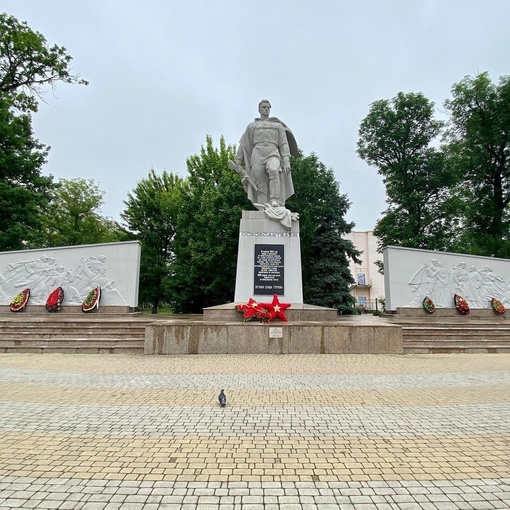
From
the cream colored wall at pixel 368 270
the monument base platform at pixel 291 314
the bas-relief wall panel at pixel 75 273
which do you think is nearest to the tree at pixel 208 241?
the bas-relief wall panel at pixel 75 273

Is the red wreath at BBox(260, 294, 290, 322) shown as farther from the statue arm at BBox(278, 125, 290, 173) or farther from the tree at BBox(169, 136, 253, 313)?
the tree at BBox(169, 136, 253, 313)

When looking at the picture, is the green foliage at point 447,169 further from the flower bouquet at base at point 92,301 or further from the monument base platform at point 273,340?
the flower bouquet at base at point 92,301

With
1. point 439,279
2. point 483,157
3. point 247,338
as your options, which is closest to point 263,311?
point 247,338

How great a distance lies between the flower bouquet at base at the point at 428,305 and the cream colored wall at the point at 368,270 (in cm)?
2546

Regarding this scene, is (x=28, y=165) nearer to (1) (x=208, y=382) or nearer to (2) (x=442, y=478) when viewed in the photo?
(1) (x=208, y=382)

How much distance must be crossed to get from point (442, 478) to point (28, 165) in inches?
969

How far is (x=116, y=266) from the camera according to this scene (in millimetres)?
15562

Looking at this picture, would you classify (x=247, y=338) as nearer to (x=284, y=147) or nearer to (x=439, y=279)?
(x=284, y=147)

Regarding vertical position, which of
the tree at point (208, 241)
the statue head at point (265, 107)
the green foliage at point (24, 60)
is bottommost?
the tree at point (208, 241)

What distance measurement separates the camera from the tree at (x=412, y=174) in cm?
2116

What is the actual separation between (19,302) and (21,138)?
11.3 meters

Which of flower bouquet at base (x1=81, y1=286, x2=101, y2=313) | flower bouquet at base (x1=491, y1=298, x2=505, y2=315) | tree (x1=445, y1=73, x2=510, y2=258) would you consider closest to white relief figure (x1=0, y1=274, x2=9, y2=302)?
flower bouquet at base (x1=81, y1=286, x2=101, y2=313)

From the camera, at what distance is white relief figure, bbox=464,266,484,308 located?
15.6 meters

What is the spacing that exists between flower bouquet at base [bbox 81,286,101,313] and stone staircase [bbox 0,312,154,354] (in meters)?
3.69
